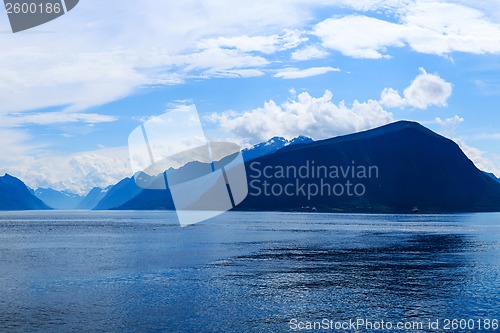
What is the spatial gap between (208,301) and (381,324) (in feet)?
76.3

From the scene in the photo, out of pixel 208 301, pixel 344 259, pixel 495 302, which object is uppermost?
pixel 208 301

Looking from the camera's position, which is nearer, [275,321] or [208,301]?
[275,321]

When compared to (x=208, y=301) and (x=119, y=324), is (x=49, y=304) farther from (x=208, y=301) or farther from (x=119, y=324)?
(x=208, y=301)

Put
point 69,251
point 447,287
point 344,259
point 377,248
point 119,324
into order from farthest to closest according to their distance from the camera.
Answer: point 377,248 < point 69,251 < point 344,259 < point 447,287 < point 119,324

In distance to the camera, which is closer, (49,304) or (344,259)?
(49,304)

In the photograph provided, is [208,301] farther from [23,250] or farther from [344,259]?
[23,250]

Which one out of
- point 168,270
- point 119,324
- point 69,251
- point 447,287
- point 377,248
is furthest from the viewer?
point 377,248

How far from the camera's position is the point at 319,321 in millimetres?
55969

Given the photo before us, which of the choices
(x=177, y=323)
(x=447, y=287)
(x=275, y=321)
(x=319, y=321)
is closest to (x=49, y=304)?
(x=177, y=323)

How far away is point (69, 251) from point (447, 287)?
96930 mm

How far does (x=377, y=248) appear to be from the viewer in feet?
472

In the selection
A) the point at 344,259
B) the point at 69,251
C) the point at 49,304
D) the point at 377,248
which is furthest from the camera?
the point at 377,248

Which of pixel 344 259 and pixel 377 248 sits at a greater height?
pixel 344 259

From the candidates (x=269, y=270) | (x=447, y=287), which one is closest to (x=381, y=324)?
(x=447, y=287)
